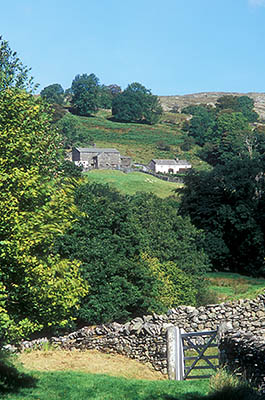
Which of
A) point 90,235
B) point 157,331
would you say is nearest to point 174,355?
point 157,331

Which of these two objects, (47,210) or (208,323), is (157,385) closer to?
(47,210)

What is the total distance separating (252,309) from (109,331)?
630 cm

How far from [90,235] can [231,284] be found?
21389mm

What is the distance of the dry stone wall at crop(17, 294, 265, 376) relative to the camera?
1878 cm

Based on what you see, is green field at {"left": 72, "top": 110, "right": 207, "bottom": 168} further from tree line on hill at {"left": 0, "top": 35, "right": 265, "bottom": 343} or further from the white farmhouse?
tree line on hill at {"left": 0, "top": 35, "right": 265, "bottom": 343}

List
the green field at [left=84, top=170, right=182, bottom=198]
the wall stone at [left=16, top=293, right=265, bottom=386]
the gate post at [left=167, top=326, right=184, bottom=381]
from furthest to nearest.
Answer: the green field at [left=84, top=170, right=182, bottom=198]
the wall stone at [left=16, top=293, right=265, bottom=386]
the gate post at [left=167, top=326, right=184, bottom=381]

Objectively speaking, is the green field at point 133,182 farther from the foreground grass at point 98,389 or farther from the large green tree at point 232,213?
the foreground grass at point 98,389

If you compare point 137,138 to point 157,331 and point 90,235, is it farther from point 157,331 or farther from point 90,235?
point 157,331

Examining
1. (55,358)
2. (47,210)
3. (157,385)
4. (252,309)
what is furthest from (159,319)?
(47,210)

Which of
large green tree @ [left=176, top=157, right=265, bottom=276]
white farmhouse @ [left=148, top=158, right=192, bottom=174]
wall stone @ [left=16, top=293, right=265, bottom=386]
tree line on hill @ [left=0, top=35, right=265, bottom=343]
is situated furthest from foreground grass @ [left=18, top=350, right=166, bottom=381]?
white farmhouse @ [left=148, top=158, right=192, bottom=174]

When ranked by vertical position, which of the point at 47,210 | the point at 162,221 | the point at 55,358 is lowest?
the point at 55,358

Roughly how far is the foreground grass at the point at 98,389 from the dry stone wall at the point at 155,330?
3380 mm

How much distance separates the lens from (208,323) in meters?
→ 22.2

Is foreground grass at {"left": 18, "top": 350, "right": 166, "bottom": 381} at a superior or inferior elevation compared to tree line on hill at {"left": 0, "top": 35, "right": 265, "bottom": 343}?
inferior
